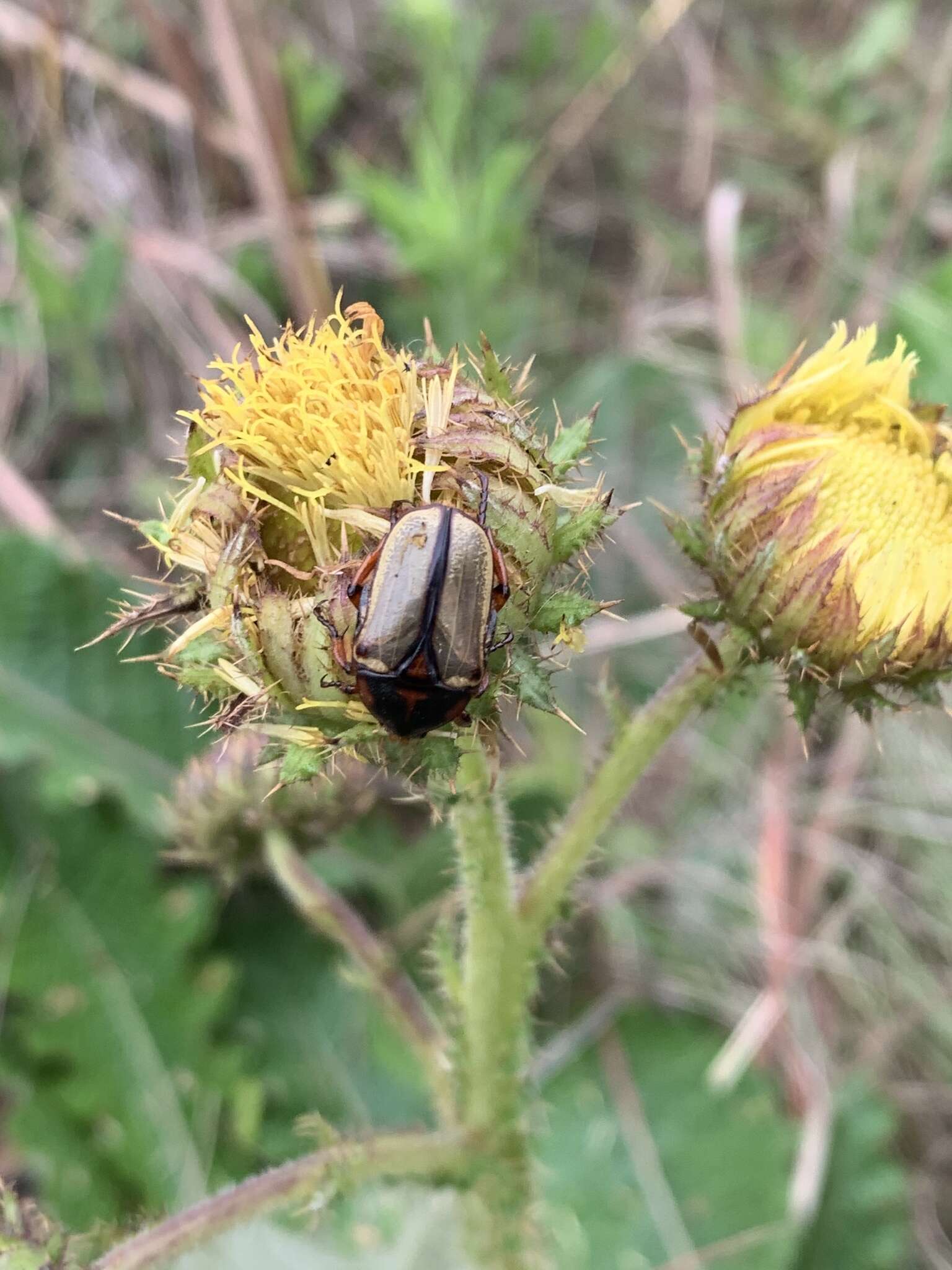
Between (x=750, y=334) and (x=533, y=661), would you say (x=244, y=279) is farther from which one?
(x=533, y=661)

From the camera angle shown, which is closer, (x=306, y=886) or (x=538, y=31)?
(x=306, y=886)

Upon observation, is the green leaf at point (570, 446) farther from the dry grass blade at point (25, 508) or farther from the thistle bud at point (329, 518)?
the dry grass blade at point (25, 508)

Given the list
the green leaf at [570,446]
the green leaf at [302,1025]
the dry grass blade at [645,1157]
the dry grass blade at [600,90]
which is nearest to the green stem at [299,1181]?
the green leaf at [570,446]

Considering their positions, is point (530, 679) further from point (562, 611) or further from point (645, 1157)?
point (645, 1157)

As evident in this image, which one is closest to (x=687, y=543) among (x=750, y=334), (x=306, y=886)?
(x=306, y=886)

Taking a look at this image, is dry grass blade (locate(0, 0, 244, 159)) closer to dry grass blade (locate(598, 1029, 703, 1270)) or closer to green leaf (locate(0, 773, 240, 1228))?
green leaf (locate(0, 773, 240, 1228))
